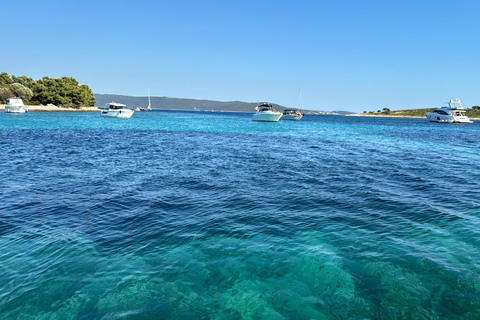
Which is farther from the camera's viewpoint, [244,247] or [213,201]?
[213,201]

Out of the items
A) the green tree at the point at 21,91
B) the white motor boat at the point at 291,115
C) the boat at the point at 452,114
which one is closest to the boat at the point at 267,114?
the white motor boat at the point at 291,115

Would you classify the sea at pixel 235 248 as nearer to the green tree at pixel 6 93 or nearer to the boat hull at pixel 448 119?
the boat hull at pixel 448 119

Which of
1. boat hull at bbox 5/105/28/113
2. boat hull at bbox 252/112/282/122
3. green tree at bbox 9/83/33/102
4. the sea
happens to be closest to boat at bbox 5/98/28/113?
boat hull at bbox 5/105/28/113

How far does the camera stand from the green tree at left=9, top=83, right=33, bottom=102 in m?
113

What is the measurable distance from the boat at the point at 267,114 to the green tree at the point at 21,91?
323 feet

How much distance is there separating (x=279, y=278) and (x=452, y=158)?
83.7 feet

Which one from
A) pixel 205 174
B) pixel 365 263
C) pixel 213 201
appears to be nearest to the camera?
pixel 365 263

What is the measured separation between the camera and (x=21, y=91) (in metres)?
114

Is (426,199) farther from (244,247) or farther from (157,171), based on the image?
(157,171)

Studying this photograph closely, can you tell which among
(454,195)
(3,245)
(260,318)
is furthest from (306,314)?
(454,195)

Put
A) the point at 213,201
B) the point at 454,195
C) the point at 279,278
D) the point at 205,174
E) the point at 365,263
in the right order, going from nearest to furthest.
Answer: the point at 279,278, the point at 365,263, the point at 213,201, the point at 454,195, the point at 205,174

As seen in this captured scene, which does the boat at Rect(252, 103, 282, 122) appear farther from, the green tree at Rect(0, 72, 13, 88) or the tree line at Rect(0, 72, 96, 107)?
the green tree at Rect(0, 72, 13, 88)

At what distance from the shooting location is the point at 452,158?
24344mm

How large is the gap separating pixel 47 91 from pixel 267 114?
102 m
